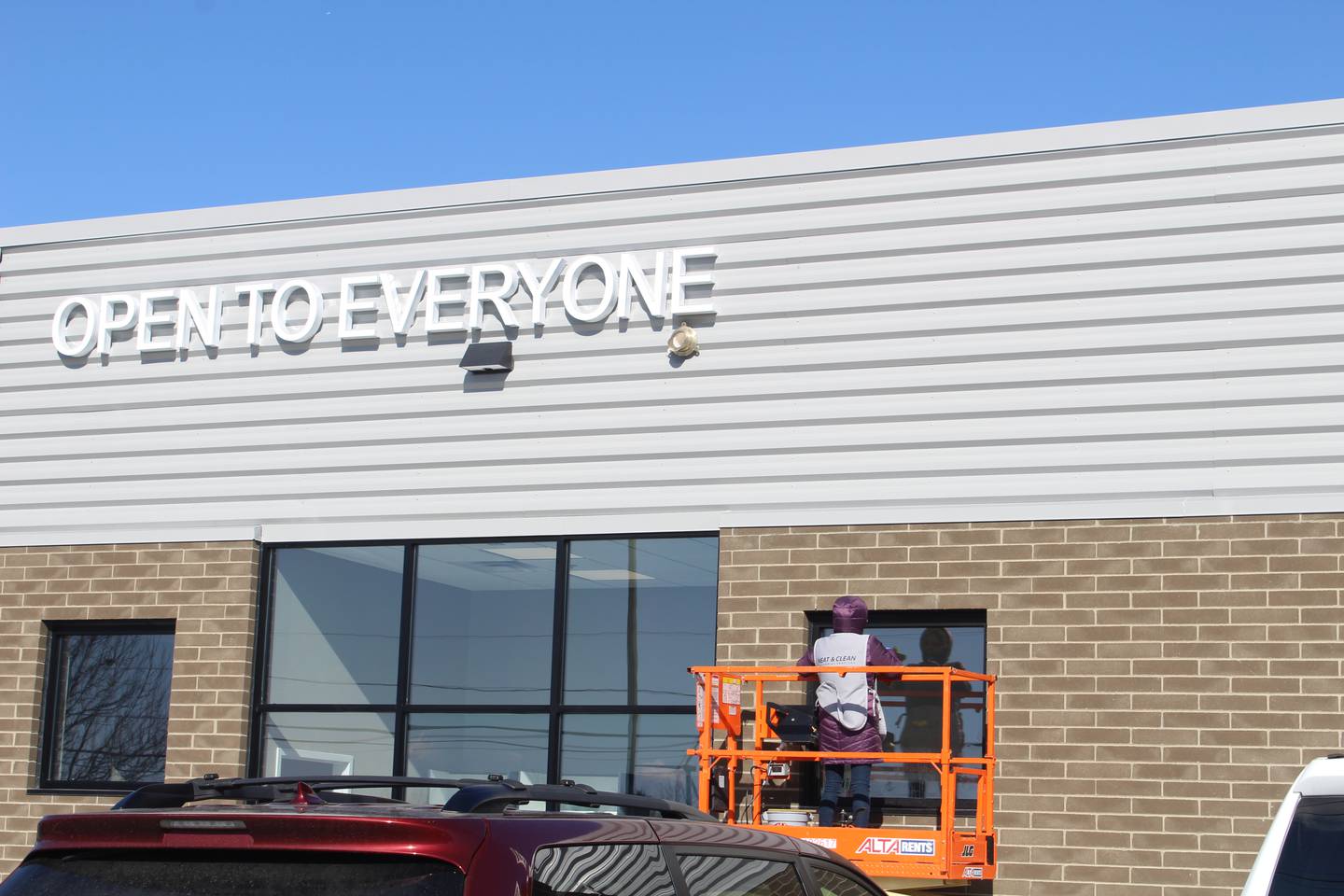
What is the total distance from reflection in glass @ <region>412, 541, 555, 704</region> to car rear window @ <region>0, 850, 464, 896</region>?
907 centimetres

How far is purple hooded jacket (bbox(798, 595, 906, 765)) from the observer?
10672 mm

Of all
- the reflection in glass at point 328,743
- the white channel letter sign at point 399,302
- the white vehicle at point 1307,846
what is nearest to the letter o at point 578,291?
the white channel letter sign at point 399,302

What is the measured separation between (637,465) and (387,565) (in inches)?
92.1

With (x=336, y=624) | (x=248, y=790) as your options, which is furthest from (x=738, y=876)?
(x=336, y=624)

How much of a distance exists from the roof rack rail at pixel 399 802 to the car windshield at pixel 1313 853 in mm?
1959

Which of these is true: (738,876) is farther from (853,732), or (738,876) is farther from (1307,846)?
(853,732)

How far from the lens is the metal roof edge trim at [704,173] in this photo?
38.9 feet

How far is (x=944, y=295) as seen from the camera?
1236 cm

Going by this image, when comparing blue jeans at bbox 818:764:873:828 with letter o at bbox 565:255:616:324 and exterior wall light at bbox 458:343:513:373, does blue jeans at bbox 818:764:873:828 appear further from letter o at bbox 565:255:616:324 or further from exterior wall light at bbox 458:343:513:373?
exterior wall light at bbox 458:343:513:373

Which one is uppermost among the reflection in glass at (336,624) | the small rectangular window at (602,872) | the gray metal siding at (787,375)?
the gray metal siding at (787,375)

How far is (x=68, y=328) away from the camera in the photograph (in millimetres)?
14961

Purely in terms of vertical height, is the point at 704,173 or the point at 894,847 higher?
the point at 704,173

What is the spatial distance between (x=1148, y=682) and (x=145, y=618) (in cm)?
824

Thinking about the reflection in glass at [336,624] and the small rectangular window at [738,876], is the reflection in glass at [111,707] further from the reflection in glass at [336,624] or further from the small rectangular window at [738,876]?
the small rectangular window at [738,876]
